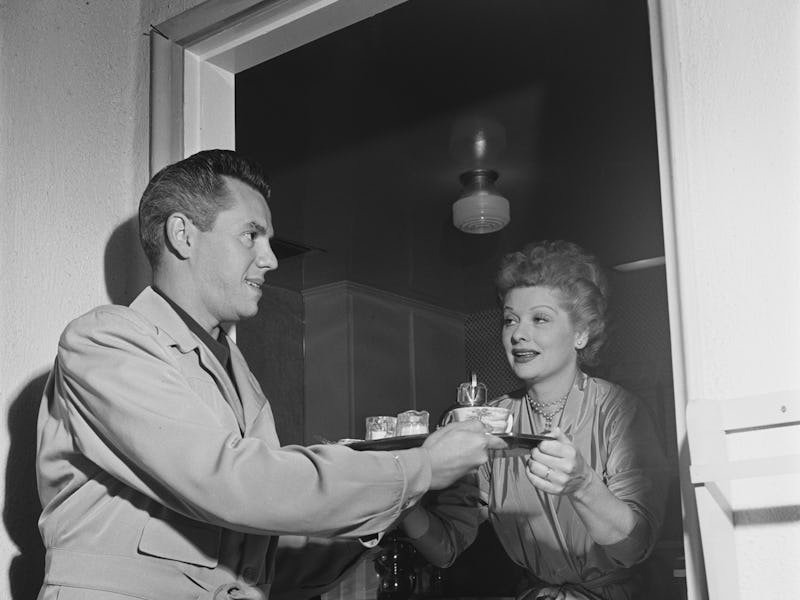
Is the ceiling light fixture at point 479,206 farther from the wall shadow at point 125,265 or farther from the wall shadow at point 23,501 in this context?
the wall shadow at point 23,501

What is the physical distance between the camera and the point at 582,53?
98.0 inches

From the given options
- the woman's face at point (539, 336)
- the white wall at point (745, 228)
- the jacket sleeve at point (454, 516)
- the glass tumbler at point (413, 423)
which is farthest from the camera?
the woman's face at point (539, 336)

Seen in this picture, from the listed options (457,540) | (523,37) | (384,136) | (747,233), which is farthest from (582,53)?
(747,233)

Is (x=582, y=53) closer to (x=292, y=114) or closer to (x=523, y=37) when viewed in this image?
(x=523, y=37)

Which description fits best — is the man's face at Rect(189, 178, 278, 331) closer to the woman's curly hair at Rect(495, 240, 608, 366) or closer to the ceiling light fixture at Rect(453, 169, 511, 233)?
the woman's curly hair at Rect(495, 240, 608, 366)

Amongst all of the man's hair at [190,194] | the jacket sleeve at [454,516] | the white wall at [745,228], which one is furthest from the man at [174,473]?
the jacket sleeve at [454,516]

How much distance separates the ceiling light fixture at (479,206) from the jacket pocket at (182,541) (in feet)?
6.94

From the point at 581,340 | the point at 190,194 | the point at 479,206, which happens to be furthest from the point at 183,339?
the point at 479,206

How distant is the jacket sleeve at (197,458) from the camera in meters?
1.18

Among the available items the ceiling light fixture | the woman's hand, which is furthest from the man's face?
the ceiling light fixture

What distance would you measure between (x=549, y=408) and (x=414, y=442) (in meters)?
0.75

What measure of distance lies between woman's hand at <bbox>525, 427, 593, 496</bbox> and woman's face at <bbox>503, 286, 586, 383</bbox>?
2.43 feet

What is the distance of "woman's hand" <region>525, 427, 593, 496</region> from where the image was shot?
1429 millimetres

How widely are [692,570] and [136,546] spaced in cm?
71
